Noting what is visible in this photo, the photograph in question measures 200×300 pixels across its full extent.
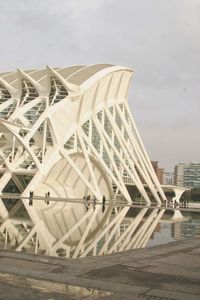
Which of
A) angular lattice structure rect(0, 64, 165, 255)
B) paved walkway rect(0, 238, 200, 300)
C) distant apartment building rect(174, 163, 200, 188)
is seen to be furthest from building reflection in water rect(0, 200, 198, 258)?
distant apartment building rect(174, 163, 200, 188)

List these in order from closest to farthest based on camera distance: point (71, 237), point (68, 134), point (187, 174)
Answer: point (71, 237) < point (68, 134) < point (187, 174)

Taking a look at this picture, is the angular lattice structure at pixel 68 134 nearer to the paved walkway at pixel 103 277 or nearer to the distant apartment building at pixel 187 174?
the paved walkway at pixel 103 277

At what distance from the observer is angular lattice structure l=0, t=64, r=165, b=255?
3928 cm

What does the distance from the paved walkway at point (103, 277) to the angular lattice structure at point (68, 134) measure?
27.3 metres

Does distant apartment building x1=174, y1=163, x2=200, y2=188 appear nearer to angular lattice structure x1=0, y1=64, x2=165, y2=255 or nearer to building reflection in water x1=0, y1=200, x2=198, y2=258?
angular lattice structure x1=0, y1=64, x2=165, y2=255

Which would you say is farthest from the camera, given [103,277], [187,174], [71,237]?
[187,174]

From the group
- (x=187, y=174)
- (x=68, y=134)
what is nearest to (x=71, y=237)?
(x=68, y=134)

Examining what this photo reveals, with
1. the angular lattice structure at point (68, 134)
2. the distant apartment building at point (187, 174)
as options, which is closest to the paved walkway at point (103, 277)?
the angular lattice structure at point (68, 134)

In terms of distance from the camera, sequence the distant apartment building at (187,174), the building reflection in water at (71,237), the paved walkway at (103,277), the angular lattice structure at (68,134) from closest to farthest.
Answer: the paved walkway at (103,277), the building reflection in water at (71,237), the angular lattice structure at (68,134), the distant apartment building at (187,174)

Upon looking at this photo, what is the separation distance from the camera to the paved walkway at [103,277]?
20.0ft

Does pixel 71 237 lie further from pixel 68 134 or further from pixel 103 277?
pixel 68 134

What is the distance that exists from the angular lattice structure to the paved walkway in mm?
27344

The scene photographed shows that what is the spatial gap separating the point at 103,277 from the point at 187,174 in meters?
183

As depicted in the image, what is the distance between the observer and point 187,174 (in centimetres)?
18588
